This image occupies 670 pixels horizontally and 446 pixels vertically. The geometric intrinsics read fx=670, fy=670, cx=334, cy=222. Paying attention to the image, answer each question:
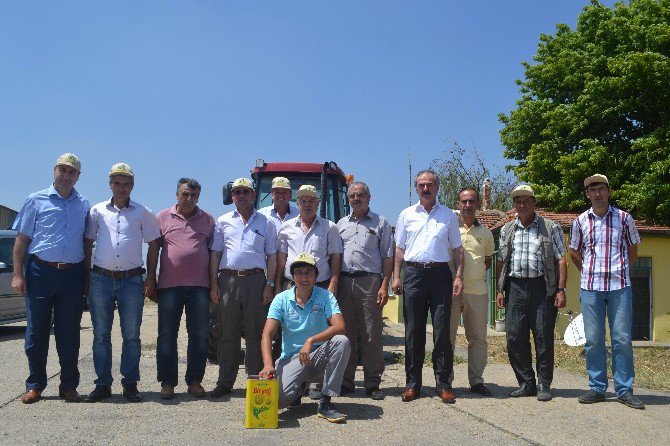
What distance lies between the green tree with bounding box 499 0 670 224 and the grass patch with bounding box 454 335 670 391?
8.28m

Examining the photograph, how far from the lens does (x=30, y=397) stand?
6.13 metres

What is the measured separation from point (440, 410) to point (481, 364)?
1124mm

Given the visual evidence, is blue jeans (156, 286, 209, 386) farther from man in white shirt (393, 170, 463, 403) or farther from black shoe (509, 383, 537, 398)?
black shoe (509, 383, 537, 398)

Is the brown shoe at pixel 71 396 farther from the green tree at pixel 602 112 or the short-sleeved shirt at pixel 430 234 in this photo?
the green tree at pixel 602 112

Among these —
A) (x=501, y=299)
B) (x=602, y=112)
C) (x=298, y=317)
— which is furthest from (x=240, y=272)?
(x=602, y=112)

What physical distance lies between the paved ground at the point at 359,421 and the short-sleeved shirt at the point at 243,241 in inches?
51.8

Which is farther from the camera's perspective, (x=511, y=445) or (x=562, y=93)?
(x=562, y=93)

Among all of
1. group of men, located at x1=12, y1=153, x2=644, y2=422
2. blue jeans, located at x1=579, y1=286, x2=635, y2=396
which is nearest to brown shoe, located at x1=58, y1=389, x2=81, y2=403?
group of men, located at x1=12, y1=153, x2=644, y2=422

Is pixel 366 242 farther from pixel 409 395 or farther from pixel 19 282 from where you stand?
pixel 19 282

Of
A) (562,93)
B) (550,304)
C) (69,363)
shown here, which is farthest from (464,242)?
(562,93)

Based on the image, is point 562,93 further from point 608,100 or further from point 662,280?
point 662,280

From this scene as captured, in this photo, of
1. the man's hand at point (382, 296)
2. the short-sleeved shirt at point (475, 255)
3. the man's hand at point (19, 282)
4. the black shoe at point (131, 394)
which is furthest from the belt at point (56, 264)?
the short-sleeved shirt at point (475, 255)

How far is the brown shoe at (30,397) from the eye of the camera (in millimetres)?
6121

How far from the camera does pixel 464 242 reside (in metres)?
7.01
